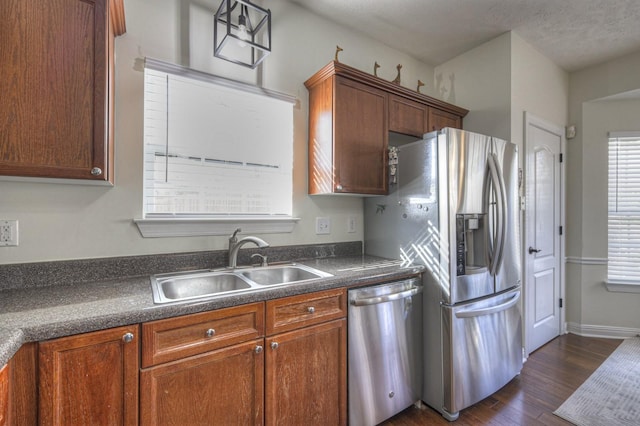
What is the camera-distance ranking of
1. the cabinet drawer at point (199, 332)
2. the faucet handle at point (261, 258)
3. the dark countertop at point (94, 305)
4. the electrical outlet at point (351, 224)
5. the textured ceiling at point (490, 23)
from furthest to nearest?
1. the electrical outlet at point (351, 224)
2. the textured ceiling at point (490, 23)
3. the faucet handle at point (261, 258)
4. the cabinet drawer at point (199, 332)
5. the dark countertop at point (94, 305)

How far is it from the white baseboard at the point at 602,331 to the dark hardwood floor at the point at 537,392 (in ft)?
0.47

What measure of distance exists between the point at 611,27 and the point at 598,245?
2.03 m

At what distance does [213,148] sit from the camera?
1.87 meters

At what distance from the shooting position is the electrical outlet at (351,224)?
2.42 m

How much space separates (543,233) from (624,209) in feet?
3.17

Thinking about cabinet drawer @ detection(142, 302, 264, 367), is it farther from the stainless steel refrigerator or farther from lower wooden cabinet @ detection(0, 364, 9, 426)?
the stainless steel refrigerator

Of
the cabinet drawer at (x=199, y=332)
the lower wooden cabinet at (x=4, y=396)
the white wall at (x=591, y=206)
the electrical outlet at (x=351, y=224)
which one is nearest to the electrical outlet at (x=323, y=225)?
the electrical outlet at (x=351, y=224)

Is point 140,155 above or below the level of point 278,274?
above

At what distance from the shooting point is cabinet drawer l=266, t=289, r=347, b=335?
1.34 meters

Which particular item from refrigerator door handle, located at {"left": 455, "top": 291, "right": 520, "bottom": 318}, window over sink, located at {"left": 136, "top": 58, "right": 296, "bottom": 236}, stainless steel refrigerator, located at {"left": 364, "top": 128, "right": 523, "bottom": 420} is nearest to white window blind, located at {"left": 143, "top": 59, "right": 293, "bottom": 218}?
window over sink, located at {"left": 136, "top": 58, "right": 296, "bottom": 236}

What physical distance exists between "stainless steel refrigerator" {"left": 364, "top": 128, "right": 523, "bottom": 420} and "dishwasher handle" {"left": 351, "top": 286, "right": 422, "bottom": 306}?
0.12 meters

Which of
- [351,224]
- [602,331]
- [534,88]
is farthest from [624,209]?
[351,224]

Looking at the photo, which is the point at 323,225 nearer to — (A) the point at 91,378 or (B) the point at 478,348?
(B) the point at 478,348

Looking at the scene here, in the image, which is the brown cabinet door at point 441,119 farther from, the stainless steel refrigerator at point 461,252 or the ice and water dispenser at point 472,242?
the ice and water dispenser at point 472,242
